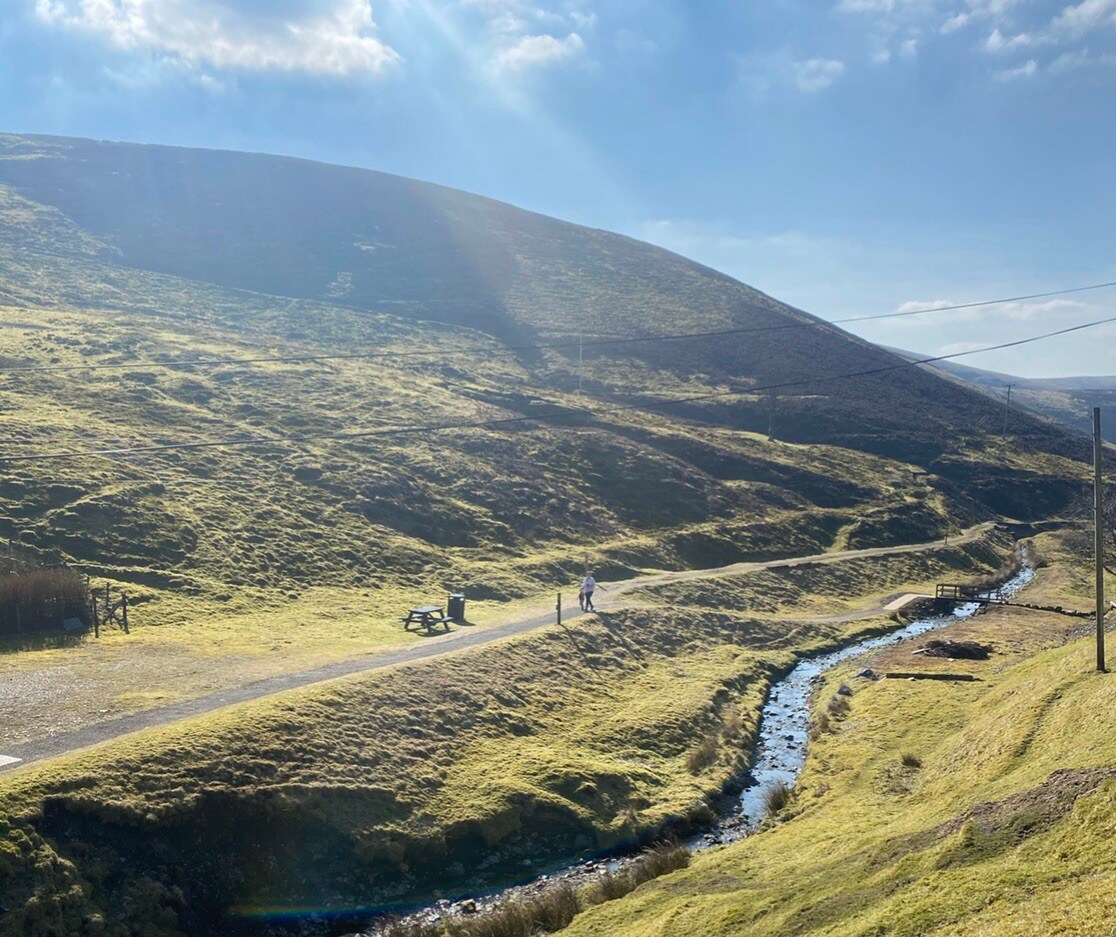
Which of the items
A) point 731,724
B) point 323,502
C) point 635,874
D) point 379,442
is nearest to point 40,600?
point 323,502

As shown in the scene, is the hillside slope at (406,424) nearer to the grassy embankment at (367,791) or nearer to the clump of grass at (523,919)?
the grassy embankment at (367,791)

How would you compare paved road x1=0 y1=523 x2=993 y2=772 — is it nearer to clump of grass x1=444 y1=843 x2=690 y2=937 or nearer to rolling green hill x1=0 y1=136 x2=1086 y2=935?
rolling green hill x1=0 y1=136 x2=1086 y2=935

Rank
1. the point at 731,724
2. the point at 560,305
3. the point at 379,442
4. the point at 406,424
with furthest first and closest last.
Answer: the point at 560,305 < the point at 406,424 < the point at 379,442 < the point at 731,724

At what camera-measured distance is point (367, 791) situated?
24.8 metres

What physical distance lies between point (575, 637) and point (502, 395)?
69.7 metres

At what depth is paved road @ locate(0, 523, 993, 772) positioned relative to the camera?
22953 millimetres

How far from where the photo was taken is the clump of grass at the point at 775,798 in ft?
87.1

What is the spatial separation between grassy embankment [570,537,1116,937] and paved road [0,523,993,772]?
46.0ft

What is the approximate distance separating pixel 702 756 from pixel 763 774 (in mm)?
2158

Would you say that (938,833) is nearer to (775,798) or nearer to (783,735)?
(775,798)

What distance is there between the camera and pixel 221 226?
640ft

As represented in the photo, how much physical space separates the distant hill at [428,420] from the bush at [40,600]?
6277 millimetres

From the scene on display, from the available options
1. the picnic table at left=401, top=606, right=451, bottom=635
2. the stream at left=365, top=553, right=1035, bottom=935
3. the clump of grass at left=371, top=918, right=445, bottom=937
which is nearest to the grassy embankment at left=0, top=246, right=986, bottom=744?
the picnic table at left=401, top=606, right=451, bottom=635

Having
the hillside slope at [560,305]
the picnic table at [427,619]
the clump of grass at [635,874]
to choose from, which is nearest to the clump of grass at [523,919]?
the clump of grass at [635,874]
